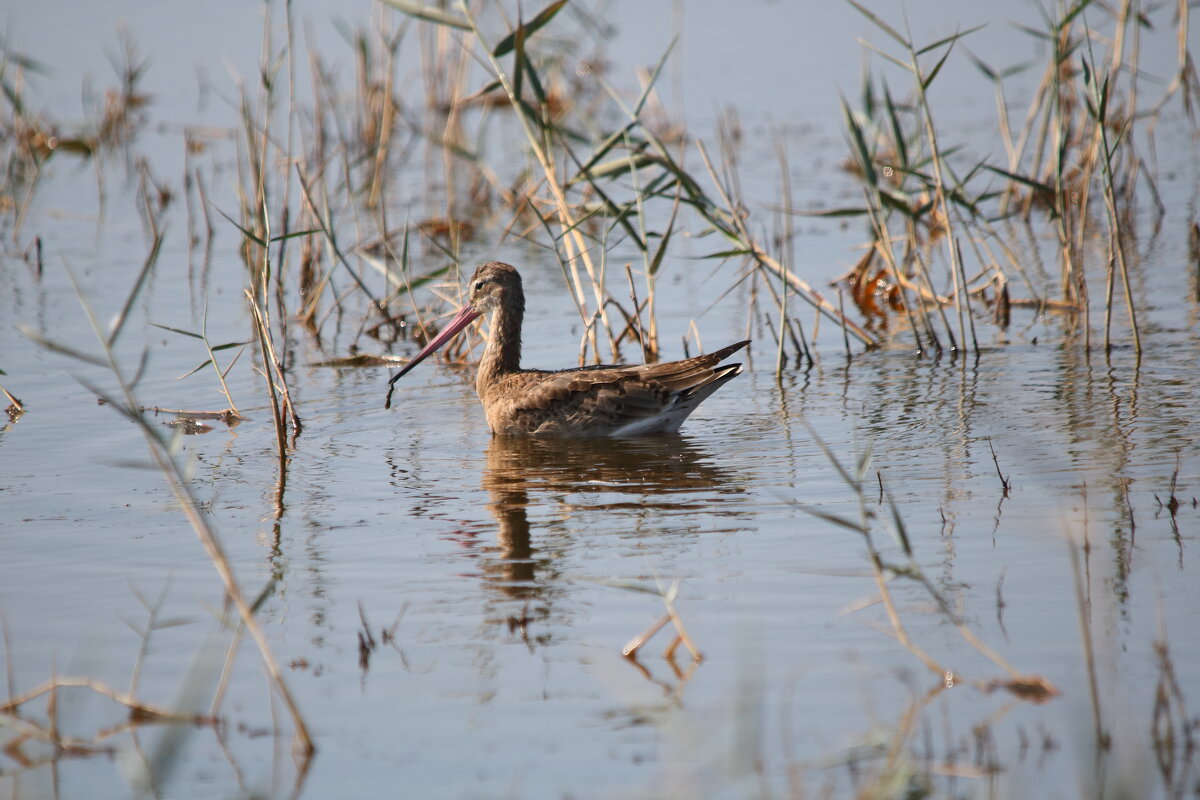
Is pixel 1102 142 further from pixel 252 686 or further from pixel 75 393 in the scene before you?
pixel 75 393

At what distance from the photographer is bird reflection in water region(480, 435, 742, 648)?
5.25 metres

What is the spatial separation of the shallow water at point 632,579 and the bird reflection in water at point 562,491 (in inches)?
1.1

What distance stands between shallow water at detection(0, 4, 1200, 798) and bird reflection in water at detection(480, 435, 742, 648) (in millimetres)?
27

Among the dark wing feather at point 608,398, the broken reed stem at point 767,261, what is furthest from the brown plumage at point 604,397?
the broken reed stem at point 767,261

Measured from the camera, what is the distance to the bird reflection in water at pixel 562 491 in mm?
5246

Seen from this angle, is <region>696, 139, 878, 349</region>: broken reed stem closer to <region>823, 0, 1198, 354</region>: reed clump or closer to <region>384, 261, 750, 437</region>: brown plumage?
<region>823, 0, 1198, 354</region>: reed clump

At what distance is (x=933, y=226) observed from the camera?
12.3m

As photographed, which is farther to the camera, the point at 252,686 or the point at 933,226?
the point at 933,226

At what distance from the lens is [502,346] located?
852cm

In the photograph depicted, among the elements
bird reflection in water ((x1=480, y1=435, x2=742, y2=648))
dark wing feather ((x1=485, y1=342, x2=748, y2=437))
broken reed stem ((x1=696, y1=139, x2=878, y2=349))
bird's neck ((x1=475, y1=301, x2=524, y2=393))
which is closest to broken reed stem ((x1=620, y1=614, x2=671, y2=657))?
bird reflection in water ((x1=480, y1=435, x2=742, y2=648))

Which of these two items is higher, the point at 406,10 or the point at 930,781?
the point at 406,10

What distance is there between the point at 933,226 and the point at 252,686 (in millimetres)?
9145

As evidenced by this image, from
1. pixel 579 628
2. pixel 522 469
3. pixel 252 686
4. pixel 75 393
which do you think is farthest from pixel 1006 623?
pixel 75 393

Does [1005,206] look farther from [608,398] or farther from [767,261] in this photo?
[608,398]
